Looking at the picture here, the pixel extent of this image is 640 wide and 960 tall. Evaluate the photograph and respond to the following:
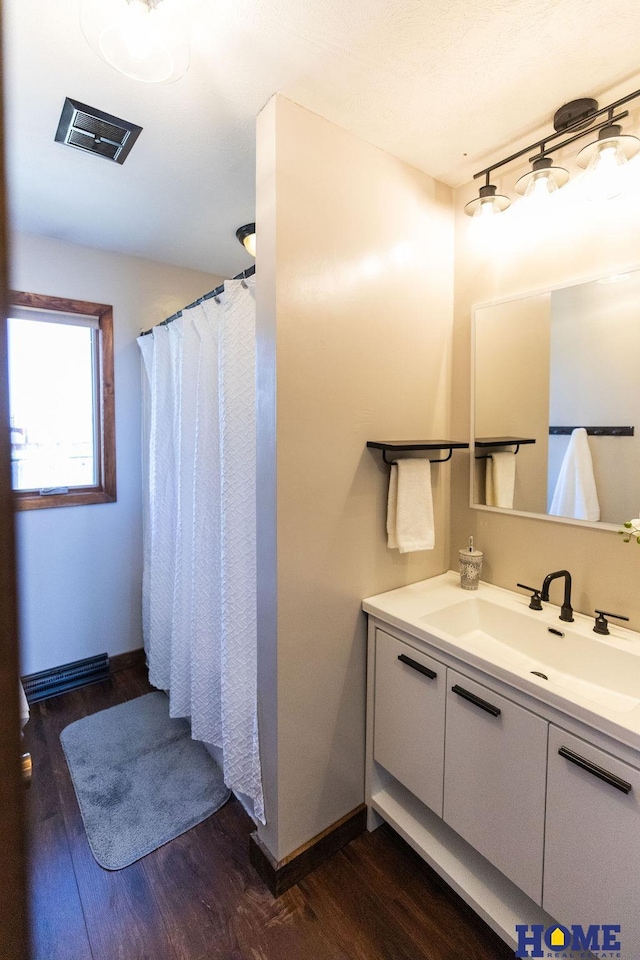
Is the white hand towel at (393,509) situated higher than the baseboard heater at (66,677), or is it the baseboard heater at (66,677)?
the white hand towel at (393,509)

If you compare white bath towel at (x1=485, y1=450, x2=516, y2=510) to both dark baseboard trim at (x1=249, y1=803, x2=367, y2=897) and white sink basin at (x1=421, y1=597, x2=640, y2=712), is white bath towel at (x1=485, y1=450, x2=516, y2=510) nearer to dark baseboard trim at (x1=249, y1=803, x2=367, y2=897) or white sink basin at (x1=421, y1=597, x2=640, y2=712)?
white sink basin at (x1=421, y1=597, x2=640, y2=712)

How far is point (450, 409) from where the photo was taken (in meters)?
1.84

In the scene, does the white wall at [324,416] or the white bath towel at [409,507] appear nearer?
the white wall at [324,416]

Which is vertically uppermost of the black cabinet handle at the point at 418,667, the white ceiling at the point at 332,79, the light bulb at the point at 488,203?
the white ceiling at the point at 332,79

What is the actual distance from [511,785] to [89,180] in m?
2.57

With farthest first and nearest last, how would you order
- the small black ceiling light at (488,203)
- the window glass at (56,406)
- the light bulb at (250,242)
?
the window glass at (56,406)
the light bulb at (250,242)
the small black ceiling light at (488,203)

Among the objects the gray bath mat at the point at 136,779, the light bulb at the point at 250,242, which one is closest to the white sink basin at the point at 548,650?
the gray bath mat at the point at 136,779

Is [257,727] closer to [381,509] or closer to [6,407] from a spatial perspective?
[381,509]

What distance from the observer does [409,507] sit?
5.13ft

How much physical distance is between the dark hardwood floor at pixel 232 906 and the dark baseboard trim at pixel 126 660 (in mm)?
1006

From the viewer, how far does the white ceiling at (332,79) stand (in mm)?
1040

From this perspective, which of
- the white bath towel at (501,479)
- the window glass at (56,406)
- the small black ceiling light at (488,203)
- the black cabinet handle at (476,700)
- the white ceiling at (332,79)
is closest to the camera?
the white ceiling at (332,79)

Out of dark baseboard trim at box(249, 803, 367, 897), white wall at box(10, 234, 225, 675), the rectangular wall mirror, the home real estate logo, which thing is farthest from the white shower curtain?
the rectangular wall mirror

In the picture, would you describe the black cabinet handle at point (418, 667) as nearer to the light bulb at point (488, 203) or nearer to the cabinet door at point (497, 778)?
the cabinet door at point (497, 778)
